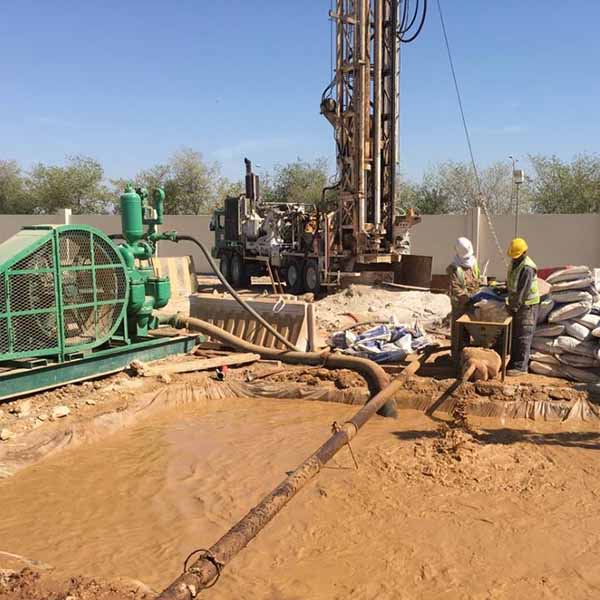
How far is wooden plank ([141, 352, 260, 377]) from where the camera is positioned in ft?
25.0

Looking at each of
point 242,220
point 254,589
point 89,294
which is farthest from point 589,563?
point 242,220

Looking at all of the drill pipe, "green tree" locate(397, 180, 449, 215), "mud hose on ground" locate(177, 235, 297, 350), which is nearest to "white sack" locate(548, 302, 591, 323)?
"mud hose on ground" locate(177, 235, 297, 350)

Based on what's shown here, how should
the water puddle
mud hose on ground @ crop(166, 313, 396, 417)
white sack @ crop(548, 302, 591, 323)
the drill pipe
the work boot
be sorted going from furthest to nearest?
the work boot, white sack @ crop(548, 302, 591, 323), mud hose on ground @ crop(166, 313, 396, 417), the water puddle, the drill pipe

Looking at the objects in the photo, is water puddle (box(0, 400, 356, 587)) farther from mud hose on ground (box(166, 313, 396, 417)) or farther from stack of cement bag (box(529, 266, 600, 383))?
stack of cement bag (box(529, 266, 600, 383))

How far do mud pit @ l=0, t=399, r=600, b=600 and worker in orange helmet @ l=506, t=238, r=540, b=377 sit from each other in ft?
3.78

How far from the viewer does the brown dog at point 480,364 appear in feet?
21.4

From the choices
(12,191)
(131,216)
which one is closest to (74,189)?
(12,191)

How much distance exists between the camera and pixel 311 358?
782cm

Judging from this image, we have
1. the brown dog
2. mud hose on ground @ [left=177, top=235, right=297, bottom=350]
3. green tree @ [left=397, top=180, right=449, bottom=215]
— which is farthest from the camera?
green tree @ [left=397, top=180, right=449, bottom=215]

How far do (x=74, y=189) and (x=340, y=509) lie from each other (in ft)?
124

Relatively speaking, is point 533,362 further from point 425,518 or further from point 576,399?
point 425,518

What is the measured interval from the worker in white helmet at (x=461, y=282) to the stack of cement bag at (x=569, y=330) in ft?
2.93

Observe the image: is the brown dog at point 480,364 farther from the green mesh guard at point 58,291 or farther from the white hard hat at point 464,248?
the green mesh guard at point 58,291

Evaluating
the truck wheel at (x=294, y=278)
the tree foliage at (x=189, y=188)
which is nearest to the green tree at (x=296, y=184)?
the tree foliage at (x=189, y=188)
